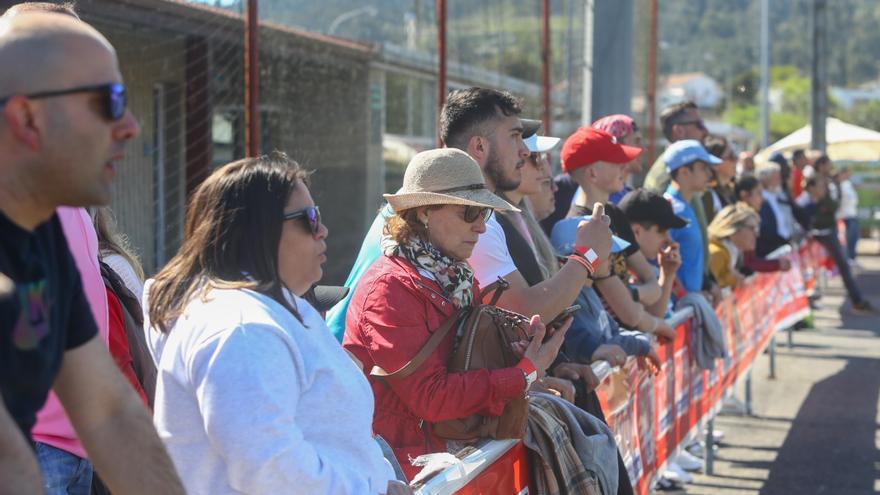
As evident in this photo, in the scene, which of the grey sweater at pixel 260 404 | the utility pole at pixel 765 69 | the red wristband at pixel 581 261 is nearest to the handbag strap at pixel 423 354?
the grey sweater at pixel 260 404

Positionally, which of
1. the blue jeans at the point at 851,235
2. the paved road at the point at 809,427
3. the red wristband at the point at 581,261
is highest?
the red wristband at the point at 581,261

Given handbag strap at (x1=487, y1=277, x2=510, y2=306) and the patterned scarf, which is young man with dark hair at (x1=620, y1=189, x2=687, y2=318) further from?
the patterned scarf

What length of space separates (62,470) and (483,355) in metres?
1.25

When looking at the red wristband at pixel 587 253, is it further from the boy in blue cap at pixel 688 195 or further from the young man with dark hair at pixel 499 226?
the boy in blue cap at pixel 688 195

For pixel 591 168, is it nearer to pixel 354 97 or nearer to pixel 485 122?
pixel 485 122

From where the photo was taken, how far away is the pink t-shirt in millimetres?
2994

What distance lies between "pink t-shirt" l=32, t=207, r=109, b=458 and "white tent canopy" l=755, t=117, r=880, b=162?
19603 millimetres

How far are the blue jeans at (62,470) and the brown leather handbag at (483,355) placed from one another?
1.02 m

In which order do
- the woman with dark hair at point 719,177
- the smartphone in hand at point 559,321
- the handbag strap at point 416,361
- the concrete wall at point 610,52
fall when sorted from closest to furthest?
the handbag strap at point 416,361 → the smartphone in hand at point 559,321 → the concrete wall at point 610,52 → the woman with dark hair at point 719,177

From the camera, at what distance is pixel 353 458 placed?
2.71 metres

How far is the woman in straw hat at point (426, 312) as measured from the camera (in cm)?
355

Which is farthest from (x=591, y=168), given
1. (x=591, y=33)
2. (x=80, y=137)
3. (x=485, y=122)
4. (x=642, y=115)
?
(x=642, y=115)

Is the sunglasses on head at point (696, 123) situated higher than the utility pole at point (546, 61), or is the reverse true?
the utility pole at point (546, 61)

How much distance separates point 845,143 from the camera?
22.9 m
